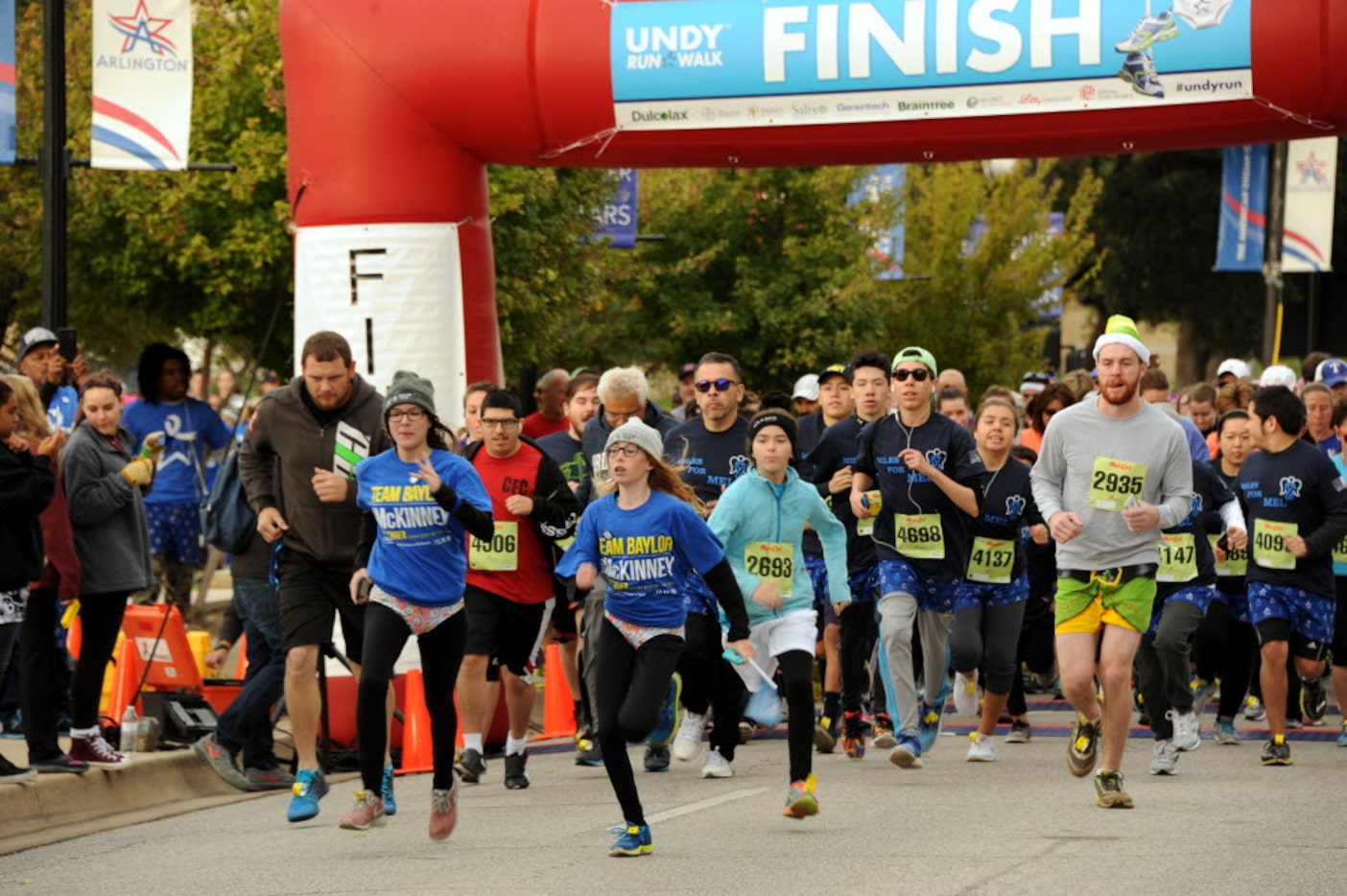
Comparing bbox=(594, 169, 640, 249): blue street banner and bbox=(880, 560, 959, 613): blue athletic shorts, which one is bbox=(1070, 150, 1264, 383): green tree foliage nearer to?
bbox=(594, 169, 640, 249): blue street banner

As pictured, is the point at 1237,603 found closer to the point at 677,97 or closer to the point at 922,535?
the point at 922,535

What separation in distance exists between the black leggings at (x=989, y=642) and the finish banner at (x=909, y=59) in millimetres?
2953

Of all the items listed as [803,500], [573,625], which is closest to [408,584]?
[803,500]

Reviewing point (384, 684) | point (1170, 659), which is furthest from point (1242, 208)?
point (384, 684)

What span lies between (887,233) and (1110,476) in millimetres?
28571

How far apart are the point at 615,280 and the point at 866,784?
20914 millimetres

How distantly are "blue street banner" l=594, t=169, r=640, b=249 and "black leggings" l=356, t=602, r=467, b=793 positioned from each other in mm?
16381

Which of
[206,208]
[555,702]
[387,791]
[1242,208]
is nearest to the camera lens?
[387,791]

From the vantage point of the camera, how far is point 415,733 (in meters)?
12.0

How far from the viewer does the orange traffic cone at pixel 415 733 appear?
→ 11914 millimetres

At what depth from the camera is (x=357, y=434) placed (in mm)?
9945

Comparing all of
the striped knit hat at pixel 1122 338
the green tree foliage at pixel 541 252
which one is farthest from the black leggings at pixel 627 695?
the green tree foliage at pixel 541 252

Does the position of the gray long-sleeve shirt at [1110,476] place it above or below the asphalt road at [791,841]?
above

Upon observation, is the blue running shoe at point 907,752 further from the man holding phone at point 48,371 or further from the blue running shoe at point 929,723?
the man holding phone at point 48,371
